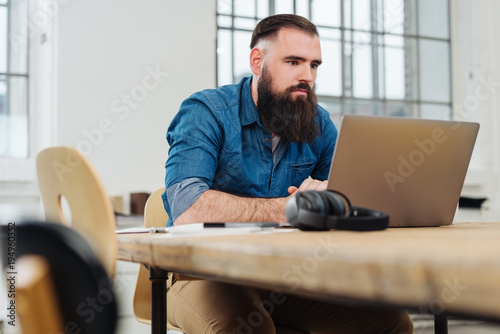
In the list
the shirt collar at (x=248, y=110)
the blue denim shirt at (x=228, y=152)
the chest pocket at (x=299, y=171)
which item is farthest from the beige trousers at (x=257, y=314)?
the shirt collar at (x=248, y=110)

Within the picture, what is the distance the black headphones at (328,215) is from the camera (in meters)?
0.78

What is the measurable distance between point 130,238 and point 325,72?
3.14 metres

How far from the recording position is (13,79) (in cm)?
305

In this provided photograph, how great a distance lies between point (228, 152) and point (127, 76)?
153 centimetres

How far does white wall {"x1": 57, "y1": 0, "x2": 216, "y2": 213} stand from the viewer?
289 centimetres

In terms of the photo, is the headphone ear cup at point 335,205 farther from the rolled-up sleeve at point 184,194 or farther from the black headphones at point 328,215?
the rolled-up sleeve at point 184,194

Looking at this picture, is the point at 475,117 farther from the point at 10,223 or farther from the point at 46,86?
the point at 10,223

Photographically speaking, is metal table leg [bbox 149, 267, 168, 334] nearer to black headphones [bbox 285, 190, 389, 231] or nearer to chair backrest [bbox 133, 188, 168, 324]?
black headphones [bbox 285, 190, 389, 231]

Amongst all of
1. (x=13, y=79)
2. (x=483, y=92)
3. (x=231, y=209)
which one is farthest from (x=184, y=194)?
(x=483, y=92)

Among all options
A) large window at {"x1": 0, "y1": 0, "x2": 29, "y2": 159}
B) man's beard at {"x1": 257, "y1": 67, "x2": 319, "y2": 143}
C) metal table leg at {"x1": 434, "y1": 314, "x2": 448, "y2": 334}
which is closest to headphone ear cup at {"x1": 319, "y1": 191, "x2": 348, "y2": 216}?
metal table leg at {"x1": 434, "y1": 314, "x2": 448, "y2": 334}

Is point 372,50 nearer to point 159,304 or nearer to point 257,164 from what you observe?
point 257,164

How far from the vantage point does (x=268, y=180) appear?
172cm

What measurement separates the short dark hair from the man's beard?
133mm

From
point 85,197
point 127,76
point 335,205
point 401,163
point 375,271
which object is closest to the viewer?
point 375,271
